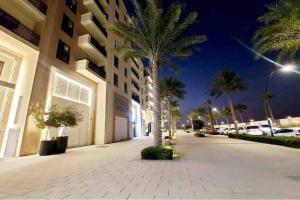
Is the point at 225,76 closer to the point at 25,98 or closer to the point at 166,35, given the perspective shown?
the point at 166,35

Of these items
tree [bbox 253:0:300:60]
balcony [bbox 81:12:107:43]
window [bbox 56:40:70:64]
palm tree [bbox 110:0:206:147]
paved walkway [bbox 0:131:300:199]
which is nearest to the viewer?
paved walkway [bbox 0:131:300:199]

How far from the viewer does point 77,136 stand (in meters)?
18.2

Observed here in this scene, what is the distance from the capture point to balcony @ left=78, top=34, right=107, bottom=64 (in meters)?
19.1

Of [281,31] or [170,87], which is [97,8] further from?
[281,31]

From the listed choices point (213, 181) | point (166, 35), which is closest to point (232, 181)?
point (213, 181)

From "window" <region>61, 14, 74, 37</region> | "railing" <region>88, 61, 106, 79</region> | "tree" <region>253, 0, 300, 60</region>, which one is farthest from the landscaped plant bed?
"window" <region>61, 14, 74, 37</region>

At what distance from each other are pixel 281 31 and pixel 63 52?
18970 mm

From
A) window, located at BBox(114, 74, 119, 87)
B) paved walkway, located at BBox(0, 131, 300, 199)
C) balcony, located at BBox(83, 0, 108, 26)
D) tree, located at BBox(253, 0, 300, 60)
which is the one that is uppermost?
balcony, located at BBox(83, 0, 108, 26)

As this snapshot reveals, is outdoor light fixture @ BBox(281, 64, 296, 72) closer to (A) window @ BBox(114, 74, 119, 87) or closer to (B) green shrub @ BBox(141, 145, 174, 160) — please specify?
(B) green shrub @ BBox(141, 145, 174, 160)

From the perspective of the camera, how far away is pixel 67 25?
17.5 meters

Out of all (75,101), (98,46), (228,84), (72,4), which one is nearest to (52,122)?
(75,101)

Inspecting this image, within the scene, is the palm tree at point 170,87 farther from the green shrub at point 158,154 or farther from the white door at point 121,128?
the green shrub at point 158,154

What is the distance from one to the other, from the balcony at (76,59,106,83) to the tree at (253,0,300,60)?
16468 mm

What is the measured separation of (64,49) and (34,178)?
1393cm
